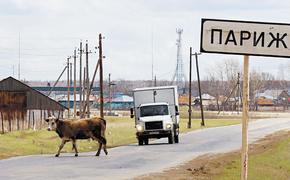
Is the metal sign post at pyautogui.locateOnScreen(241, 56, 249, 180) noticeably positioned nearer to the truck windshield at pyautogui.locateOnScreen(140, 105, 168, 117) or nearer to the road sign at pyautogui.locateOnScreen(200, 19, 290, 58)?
the road sign at pyautogui.locateOnScreen(200, 19, 290, 58)

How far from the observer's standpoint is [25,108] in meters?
65.2

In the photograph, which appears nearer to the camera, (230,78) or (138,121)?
(138,121)

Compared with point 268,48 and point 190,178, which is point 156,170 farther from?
point 268,48

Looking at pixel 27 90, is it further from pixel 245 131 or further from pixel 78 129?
pixel 245 131

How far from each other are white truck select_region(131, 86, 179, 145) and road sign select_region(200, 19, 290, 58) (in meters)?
34.4

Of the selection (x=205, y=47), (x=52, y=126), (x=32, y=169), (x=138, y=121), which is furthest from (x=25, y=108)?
(x=205, y=47)

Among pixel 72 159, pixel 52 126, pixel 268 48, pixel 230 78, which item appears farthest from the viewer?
pixel 230 78

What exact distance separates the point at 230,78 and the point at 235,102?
85.7ft

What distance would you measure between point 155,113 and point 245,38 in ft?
115

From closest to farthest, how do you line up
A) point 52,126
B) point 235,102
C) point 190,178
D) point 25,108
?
1. point 190,178
2. point 52,126
3. point 25,108
4. point 235,102

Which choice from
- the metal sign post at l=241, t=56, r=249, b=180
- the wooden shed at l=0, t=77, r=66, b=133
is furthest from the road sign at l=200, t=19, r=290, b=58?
the wooden shed at l=0, t=77, r=66, b=133

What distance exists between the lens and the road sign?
28.5 ft

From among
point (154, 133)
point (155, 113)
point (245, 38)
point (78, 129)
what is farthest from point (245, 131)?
point (154, 133)

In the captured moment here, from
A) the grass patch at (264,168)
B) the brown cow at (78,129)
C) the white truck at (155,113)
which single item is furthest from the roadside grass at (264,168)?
the white truck at (155,113)
